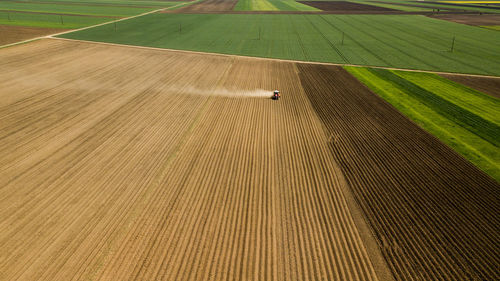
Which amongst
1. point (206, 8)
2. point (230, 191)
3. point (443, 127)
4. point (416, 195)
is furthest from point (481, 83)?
point (206, 8)

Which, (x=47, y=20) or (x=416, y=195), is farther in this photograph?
(x=47, y=20)

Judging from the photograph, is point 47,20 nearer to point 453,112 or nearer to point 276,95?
point 276,95

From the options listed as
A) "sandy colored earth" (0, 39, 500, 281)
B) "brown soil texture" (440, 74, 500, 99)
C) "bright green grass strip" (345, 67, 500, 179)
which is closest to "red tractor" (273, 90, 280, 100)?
"sandy colored earth" (0, 39, 500, 281)

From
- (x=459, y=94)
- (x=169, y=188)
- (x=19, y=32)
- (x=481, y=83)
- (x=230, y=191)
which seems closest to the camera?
(x=230, y=191)

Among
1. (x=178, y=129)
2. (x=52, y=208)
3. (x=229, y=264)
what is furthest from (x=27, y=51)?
(x=229, y=264)

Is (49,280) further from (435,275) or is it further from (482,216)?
(482,216)

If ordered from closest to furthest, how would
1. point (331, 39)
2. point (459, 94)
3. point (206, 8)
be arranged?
point (459, 94) < point (331, 39) < point (206, 8)

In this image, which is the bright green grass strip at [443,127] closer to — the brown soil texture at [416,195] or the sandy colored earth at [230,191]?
the brown soil texture at [416,195]
